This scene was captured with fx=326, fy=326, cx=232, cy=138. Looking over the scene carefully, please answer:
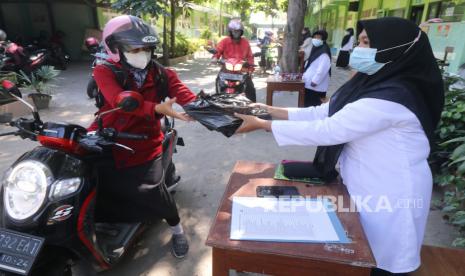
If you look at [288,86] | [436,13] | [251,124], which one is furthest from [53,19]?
[251,124]

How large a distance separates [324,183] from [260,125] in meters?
0.49

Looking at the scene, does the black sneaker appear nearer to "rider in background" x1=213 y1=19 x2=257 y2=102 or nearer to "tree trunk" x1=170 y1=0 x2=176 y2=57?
"rider in background" x1=213 y1=19 x2=257 y2=102

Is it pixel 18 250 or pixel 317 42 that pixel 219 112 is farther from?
pixel 317 42

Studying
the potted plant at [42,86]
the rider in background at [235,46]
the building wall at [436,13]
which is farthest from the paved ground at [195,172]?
the building wall at [436,13]

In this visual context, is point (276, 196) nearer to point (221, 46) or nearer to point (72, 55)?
point (221, 46)

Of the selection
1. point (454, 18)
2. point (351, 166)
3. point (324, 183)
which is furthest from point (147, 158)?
point (454, 18)

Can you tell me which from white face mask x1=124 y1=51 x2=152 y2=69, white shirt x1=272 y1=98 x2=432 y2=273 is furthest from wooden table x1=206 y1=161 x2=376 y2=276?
white face mask x1=124 y1=51 x2=152 y2=69

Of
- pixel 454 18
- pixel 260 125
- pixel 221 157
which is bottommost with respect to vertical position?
pixel 221 157

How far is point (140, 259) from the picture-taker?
8.13ft

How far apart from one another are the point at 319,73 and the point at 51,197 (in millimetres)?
4269

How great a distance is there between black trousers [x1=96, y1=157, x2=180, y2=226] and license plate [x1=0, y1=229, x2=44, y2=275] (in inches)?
26.6

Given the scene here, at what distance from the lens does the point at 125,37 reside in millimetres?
1932

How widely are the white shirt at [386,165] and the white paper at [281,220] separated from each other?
0.27 m

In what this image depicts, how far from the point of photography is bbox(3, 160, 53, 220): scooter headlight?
1.53 metres
